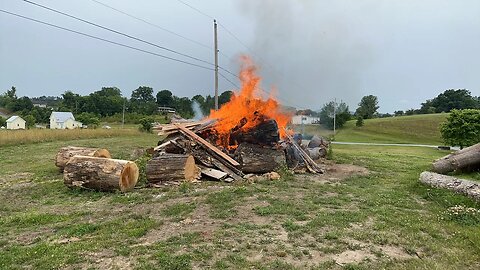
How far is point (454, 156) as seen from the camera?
429 inches

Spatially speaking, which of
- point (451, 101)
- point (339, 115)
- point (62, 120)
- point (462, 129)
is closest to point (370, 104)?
point (451, 101)

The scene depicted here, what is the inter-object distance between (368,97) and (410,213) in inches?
3619

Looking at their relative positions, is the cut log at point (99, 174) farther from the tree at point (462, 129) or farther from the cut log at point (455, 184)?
Result: the tree at point (462, 129)

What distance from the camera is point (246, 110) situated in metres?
12.2

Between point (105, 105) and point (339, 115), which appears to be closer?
point (339, 115)

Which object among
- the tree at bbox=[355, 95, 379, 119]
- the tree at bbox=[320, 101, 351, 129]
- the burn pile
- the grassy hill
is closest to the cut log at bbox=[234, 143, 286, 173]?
the burn pile

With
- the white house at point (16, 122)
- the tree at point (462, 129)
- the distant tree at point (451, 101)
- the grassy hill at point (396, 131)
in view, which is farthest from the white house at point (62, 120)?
the distant tree at point (451, 101)

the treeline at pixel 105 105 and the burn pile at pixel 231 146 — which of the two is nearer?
the burn pile at pixel 231 146

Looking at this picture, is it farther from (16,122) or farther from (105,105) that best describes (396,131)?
(16,122)

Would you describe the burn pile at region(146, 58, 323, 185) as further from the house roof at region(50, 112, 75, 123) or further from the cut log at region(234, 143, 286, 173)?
the house roof at region(50, 112, 75, 123)

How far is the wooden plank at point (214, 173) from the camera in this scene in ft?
34.2

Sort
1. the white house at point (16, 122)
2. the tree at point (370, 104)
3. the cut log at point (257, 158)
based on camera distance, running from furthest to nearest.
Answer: the tree at point (370, 104) → the white house at point (16, 122) → the cut log at point (257, 158)

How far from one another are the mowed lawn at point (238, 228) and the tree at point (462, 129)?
85.0 feet

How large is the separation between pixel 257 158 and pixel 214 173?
1.54 metres
